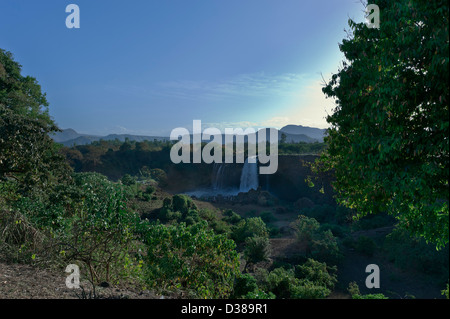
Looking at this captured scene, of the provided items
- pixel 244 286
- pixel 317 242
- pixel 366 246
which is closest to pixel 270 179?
pixel 366 246

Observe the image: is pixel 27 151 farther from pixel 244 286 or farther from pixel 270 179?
pixel 270 179

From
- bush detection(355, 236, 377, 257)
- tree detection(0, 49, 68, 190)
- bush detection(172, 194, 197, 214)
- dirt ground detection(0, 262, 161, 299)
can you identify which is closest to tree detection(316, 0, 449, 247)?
dirt ground detection(0, 262, 161, 299)

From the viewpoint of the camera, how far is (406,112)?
383 centimetres

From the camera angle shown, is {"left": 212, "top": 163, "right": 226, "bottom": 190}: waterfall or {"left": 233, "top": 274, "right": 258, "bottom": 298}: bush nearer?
{"left": 233, "top": 274, "right": 258, "bottom": 298}: bush

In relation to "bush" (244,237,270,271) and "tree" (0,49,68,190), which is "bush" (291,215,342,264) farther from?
"tree" (0,49,68,190)

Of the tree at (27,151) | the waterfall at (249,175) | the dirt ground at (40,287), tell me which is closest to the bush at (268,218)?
the waterfall at (249,175)

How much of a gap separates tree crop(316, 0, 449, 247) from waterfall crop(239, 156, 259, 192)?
27336 mm

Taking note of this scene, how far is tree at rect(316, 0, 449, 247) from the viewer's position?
3.32 metres

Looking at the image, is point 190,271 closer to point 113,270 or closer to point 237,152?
point 113,270

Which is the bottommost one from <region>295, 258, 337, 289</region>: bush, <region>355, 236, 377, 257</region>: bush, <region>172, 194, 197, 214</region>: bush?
<region>295, 258, 337, 289</region>: bush

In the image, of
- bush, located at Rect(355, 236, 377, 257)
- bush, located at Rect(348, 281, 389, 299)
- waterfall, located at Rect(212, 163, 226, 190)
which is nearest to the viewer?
bush, located at Rect(348, 281, 389, 299)

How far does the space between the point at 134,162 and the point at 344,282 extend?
37617mm

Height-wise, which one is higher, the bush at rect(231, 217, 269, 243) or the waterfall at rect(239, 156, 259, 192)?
the waterfall at rect(239, 156, 259, 192)
